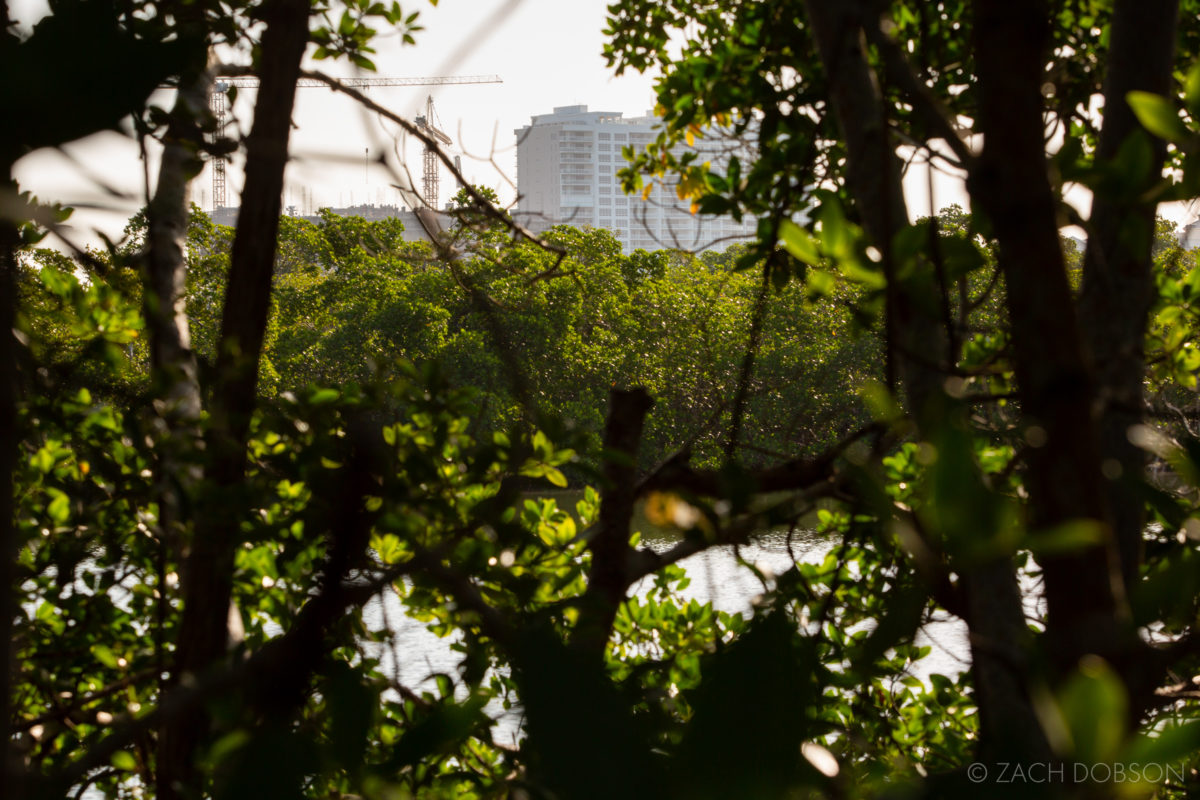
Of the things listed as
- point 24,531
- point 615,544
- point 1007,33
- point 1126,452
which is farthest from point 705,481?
point 24,531

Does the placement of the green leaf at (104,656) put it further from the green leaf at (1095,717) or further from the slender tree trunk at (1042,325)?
the green leaf at (1095,717)

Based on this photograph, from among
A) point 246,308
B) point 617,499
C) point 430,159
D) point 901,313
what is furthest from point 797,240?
point 430,159

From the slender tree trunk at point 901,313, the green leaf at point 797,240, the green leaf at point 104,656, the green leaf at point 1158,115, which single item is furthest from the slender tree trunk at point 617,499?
the green leaf at point 104,656

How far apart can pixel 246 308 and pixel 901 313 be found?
0.79 metres

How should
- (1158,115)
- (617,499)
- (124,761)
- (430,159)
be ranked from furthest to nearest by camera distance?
1. (430,159)
2. (124,761)
3. (617,499)
4. (1158,115)

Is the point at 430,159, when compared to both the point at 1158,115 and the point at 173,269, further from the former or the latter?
the point at 1158,115

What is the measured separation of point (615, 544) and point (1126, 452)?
1.79 feet

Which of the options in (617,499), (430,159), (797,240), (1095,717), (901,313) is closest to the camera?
(1095,717)

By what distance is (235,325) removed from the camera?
46.4 inches

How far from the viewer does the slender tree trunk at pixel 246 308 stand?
103 centimetres

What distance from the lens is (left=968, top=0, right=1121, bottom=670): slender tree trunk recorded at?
50cm

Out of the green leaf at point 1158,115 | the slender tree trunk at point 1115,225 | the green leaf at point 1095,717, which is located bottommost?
the green leaf at point 1095,717

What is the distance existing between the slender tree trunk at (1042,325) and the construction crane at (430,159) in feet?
3.83

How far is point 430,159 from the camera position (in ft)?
8.66
